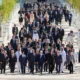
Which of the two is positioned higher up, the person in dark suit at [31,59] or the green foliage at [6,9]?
the green foliage at [6,9]

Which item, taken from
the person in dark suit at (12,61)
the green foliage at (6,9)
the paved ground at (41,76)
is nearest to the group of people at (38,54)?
the person in dark suit at (12,61)

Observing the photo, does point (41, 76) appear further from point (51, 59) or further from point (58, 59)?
point (58, 59)

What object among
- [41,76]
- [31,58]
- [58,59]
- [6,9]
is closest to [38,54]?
[31,58]

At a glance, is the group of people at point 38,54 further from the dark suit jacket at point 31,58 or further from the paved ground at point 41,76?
the paved ground at point 41,76

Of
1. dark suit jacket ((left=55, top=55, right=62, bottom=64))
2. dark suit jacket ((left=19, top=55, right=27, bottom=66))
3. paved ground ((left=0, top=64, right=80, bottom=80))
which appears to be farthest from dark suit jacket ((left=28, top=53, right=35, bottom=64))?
dark suit jacket ((left=55, top=55, right=62, bottom=64))

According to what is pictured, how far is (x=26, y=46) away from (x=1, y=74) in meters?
2.30

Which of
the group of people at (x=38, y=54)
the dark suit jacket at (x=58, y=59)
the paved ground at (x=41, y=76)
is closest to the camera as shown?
the paved ground at (x=41, y=76)

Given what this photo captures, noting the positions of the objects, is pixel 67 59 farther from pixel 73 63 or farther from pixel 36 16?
pixel 36 16

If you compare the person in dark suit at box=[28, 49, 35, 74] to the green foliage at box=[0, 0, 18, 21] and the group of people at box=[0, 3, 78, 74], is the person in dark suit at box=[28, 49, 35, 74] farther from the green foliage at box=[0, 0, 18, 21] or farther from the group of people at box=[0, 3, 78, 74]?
the green foliage at box=[0, 0, 18, 21]

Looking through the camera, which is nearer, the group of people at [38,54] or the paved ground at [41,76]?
the paved ground at [41,76]

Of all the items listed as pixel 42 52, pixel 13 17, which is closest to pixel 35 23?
pixel 42 52

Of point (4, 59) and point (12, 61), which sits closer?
point (4, 59)

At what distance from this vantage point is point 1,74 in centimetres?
2958

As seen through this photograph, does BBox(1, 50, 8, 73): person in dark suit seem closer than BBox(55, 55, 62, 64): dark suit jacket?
No
